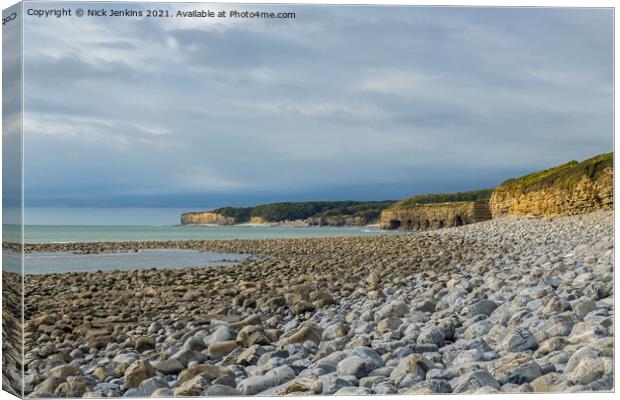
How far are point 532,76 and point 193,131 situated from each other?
2784mm

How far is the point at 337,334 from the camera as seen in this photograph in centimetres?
479

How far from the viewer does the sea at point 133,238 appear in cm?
451

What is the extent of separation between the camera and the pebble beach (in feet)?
12.9

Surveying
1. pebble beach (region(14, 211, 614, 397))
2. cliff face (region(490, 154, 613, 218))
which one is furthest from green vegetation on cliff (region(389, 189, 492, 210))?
pebble beach (region(14, 211, 614, 397))

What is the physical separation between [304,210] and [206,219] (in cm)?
109


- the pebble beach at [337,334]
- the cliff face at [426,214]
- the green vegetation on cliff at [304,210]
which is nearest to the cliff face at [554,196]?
the cliff face at [426,214]

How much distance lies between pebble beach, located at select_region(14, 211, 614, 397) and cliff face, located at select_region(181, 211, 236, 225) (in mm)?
826

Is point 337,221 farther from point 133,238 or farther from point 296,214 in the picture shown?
point 133,238

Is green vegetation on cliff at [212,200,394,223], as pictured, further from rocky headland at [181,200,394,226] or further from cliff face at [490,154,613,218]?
cliff face at [490,154,613,218]

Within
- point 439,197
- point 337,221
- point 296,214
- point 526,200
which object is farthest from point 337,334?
point 526,200

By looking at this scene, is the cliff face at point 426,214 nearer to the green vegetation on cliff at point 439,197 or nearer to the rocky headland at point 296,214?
the green vegetation on cliff at point 439,197

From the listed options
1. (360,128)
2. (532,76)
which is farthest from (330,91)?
(532,76)

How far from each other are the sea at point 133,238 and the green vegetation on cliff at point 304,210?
209 millimetres

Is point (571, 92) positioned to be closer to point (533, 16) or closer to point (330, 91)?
point (533, 16)
